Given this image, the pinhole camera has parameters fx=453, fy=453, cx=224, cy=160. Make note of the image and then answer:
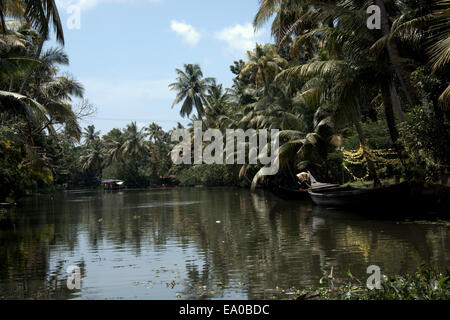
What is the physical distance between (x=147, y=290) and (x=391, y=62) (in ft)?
35.6

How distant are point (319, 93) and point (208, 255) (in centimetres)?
882

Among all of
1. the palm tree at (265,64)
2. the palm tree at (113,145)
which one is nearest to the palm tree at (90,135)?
the palm tree at (113,145)

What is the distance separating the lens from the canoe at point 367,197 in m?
14.8

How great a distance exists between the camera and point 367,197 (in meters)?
15.7

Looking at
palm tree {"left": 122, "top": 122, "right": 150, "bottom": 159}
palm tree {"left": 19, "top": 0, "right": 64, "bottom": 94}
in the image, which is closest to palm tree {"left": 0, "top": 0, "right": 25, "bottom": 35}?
palm tree {"left": 19, "top": 0, "right": 64, "bottom": 94}

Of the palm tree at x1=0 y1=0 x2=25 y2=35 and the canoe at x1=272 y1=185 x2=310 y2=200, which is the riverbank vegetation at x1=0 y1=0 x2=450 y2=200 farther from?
the canoe at x1=272 y1=185 x2=310 y2=200

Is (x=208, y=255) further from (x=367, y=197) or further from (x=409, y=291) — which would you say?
(x=367, y=197)

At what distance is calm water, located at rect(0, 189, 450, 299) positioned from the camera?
23.0 ft

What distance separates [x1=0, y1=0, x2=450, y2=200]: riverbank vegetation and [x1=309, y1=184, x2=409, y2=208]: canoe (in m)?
0.60

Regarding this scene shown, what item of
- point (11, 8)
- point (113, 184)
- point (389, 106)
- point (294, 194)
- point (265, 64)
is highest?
point (265, 64)

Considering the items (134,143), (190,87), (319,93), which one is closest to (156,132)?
(134,143)

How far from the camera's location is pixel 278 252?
9.70 meters

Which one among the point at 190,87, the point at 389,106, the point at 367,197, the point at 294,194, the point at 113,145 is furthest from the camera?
the point at 113,145

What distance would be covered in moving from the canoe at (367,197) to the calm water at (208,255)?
82cm
